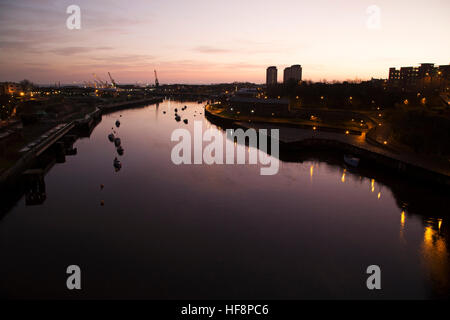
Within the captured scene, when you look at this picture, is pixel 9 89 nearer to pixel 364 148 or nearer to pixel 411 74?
pixel 364 148

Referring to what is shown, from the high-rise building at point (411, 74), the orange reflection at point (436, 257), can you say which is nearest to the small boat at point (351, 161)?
the orange reflection at point (436, 257)

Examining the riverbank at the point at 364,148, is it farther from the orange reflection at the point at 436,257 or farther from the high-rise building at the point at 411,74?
the high-rise building at the point at 411,74

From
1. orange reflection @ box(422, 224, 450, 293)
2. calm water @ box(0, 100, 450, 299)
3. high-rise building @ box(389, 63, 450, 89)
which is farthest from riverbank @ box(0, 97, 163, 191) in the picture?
high-rise building @ box(389, 63, 450, 89)

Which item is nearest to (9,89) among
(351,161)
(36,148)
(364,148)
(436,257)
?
(36,148)
